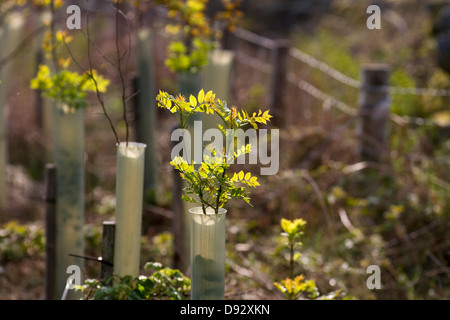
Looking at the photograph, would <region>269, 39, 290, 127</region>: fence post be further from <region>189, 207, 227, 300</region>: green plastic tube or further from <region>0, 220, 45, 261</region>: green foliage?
<region>189, 207, 227, 300</region>: green plastic tube

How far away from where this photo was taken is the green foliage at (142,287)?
2043 millimetres

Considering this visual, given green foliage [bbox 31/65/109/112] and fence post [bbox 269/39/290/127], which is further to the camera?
fence post [bbox 269/39/290/127]

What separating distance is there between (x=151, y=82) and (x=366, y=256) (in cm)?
208

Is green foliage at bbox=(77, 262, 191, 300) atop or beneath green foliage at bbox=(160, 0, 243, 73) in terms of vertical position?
beneath

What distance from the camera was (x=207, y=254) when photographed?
72.6 inches

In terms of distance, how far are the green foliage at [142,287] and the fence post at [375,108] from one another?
92.1 inches

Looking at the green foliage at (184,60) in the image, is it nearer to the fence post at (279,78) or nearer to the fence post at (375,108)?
the fence post at (375,108)

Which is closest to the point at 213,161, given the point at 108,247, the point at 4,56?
the point at 108,247

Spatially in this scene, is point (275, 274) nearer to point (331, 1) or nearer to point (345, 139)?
point (345, 139)

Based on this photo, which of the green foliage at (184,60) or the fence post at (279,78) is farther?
the fence post at (279,78)

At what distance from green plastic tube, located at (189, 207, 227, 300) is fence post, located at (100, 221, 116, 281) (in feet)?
1.69

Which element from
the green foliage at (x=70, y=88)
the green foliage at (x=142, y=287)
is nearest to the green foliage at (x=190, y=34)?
the green foliage at (x=70, y=88)

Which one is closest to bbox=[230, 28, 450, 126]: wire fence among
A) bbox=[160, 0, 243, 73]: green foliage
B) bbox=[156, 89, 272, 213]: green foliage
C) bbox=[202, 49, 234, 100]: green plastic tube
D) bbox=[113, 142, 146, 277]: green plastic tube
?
bbox=[202, 49, 234, 100]: green plastic tube

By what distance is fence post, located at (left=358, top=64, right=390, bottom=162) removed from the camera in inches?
167
